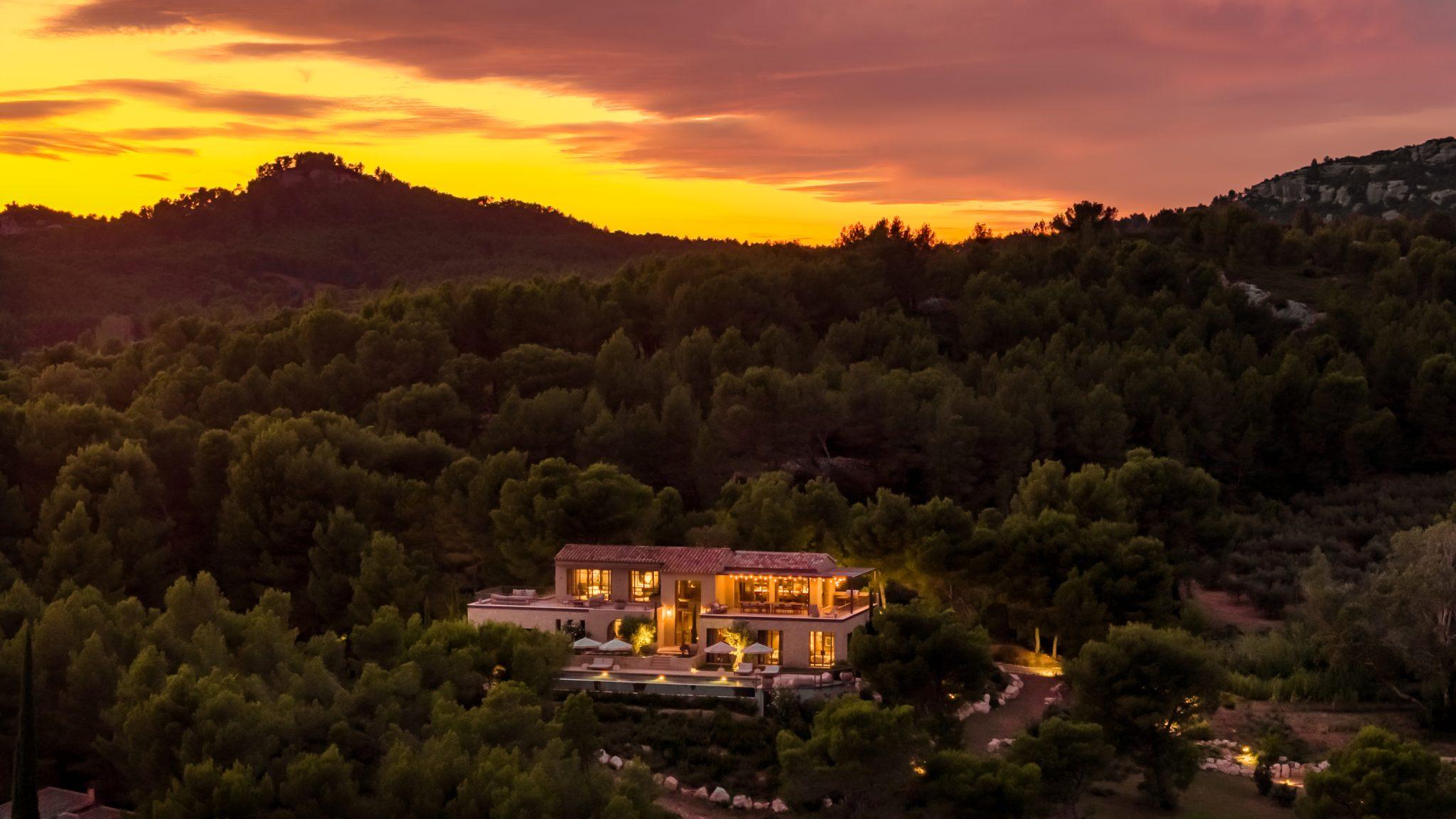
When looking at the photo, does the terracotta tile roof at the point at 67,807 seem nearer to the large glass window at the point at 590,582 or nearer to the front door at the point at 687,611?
the large glass window at the point at 590,582

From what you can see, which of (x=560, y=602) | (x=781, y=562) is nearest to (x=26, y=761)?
(x=560, y=602)

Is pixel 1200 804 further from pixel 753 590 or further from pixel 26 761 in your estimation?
pixel 26 761

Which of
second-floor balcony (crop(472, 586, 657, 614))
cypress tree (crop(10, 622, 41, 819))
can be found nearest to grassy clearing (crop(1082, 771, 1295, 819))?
second-floor balcony (crop(472, 586, 657, 614))

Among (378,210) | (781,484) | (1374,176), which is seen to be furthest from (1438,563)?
(1374,176)

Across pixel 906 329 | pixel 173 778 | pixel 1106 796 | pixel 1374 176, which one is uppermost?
pixel 1374 176

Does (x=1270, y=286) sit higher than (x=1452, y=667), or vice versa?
(x=1270, y=286)

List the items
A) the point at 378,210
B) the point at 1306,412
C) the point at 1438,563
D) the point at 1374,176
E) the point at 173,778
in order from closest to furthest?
1. the point at 173,778
2. the point at 1438,563
3. the point at 1306,412
4. the point at 378,210
5. the point at 1374,176

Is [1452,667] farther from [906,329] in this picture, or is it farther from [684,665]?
[906,329]
